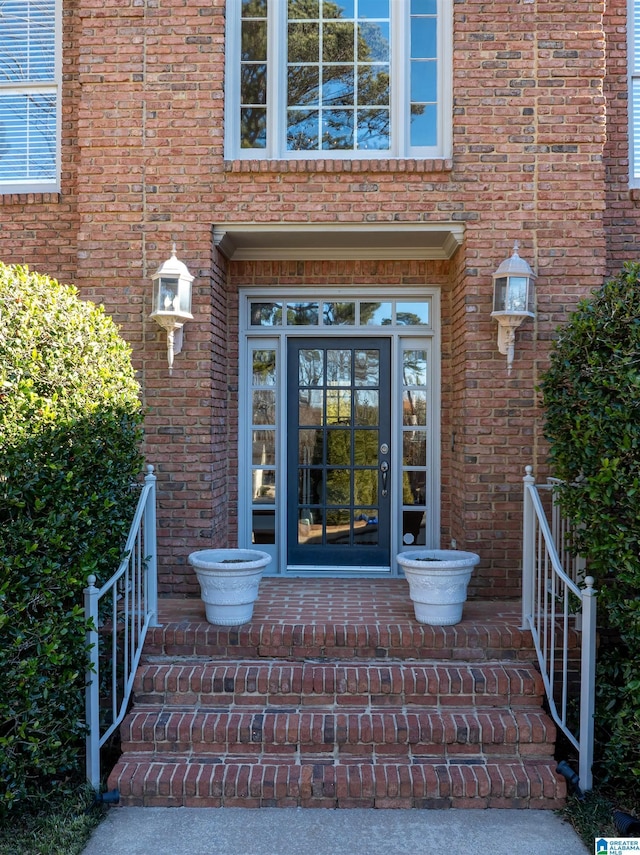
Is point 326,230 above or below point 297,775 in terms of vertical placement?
above

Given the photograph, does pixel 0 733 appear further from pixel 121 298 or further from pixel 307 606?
pixel 121 298

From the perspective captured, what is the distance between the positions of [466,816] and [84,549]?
7.49 feet

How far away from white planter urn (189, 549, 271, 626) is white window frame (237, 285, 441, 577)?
146 centimetres

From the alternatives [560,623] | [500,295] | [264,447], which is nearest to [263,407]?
[264,447]

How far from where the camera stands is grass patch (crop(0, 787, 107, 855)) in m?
2.84

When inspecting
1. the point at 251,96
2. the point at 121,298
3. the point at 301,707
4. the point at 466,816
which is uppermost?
the point at 251,96

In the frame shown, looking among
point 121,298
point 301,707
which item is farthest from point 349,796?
point 121,298

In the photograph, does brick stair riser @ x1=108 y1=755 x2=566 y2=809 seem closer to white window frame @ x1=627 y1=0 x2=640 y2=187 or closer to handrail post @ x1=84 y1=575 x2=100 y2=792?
handrail post @ x1=84 y1=575 x2=100 y2=792

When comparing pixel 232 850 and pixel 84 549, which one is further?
pixel 84 549

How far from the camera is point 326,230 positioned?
15.9ft

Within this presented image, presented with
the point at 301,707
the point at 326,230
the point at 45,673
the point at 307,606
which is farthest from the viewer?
the point at 326,230

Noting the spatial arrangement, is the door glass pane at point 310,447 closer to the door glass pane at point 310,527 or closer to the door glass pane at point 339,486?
the door glass pane at point 339,486

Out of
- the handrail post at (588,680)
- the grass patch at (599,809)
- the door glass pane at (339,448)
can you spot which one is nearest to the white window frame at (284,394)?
the door glass pane at (339,448)

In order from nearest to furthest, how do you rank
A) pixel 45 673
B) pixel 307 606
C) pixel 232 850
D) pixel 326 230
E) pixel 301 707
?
1. pixel 232 850
2. pixel 45 673
3. pixel 301 707
4. pixel 307 606
5. pixel 326 230
